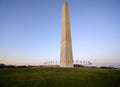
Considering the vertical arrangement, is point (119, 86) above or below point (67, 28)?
below

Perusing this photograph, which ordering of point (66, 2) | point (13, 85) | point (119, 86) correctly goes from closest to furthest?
point (13, 85), point (119, 86), point (66, 2)

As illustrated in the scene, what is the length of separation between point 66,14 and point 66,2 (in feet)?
10.1

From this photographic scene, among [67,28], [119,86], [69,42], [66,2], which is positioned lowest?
[119,86]

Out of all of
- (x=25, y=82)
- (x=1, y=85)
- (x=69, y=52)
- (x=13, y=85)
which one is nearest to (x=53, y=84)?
(x=25, y=82)

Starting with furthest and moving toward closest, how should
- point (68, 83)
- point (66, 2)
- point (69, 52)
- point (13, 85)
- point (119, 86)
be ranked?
point (66, 2) < point (69, 52) < point (119, 86) < point (68, 83) < point (13, 85)

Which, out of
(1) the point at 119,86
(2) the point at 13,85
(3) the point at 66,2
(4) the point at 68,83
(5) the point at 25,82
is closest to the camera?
(2) the point at 13,85

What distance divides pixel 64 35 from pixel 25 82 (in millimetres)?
17437

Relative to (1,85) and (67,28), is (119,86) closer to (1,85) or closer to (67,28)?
(1,85)

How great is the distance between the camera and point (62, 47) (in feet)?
90.1

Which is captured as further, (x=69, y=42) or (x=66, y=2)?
(x=66, y=2)

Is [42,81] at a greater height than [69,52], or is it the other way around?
[69,52]

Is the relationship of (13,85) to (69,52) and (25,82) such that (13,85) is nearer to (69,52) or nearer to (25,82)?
(25,82)

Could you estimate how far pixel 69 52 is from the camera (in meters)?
26.6

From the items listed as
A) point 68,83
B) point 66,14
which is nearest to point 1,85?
point 68,83
